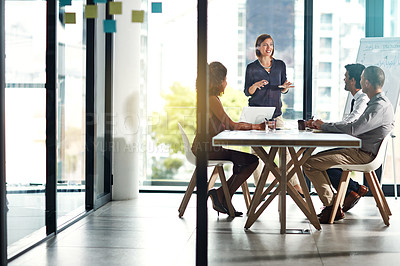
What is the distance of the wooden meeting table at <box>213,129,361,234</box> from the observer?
449cm

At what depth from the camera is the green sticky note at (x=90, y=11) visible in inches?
190

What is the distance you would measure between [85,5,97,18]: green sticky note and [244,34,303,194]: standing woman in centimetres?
208

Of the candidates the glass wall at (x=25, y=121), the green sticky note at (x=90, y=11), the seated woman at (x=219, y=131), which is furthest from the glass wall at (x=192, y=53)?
the glass wall at (x=25, y=121)

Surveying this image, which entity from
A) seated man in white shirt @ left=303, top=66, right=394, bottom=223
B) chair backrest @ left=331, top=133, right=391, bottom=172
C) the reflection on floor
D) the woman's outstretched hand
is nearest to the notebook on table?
the woman's outstretched hand

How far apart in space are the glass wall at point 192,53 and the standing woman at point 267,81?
1.47ft

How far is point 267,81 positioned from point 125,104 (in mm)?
1597

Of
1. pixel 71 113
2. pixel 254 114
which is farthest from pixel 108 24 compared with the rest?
pixel 254 114

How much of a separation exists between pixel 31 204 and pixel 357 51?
4.34m

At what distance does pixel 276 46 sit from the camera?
7.02 metres

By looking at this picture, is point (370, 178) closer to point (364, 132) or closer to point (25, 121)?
point (364, 132)

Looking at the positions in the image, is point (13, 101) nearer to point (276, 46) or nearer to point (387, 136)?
point (387, 136)

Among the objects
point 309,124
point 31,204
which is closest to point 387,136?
point 309,124

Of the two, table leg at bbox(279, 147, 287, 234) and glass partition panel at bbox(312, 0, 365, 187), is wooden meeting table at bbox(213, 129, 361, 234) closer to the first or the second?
table leg at bbox(279, 147, 287, 234)

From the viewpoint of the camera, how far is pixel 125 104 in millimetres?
6535
